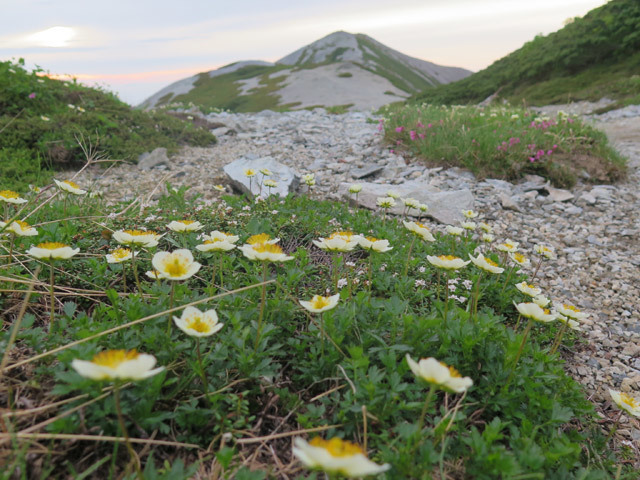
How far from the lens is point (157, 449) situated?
1.59 meters

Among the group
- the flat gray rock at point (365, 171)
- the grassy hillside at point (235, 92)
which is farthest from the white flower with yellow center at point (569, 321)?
the grassy hillside at point (235, 92)

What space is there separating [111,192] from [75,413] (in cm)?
559

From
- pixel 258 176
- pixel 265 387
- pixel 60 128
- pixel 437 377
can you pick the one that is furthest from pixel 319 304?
pixel 60 128

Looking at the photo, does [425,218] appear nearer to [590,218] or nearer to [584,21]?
[590,218]

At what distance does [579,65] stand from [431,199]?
24160 millimetres

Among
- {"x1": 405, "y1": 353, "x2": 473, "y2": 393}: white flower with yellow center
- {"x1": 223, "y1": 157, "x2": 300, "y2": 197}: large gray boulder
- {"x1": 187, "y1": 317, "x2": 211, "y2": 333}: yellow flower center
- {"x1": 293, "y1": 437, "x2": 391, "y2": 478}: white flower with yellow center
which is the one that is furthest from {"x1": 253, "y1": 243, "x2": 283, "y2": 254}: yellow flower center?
{"x1": 223, "y1": 157, "x2": 300, "y2": 197}: large gray boulder

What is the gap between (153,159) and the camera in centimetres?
822

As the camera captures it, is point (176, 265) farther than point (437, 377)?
Yes

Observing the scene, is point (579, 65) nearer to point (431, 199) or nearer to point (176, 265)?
point (431, 199)

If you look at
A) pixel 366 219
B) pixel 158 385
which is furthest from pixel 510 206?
pixel 158 385

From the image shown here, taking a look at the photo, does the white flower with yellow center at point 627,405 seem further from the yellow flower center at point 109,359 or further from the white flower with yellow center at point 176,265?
the yellow flower center at point 109,359

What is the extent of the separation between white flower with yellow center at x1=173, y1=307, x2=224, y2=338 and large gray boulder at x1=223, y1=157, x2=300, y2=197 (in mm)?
4286

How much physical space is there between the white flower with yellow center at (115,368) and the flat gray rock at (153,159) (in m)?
7.57

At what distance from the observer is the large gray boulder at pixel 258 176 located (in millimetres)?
6145
